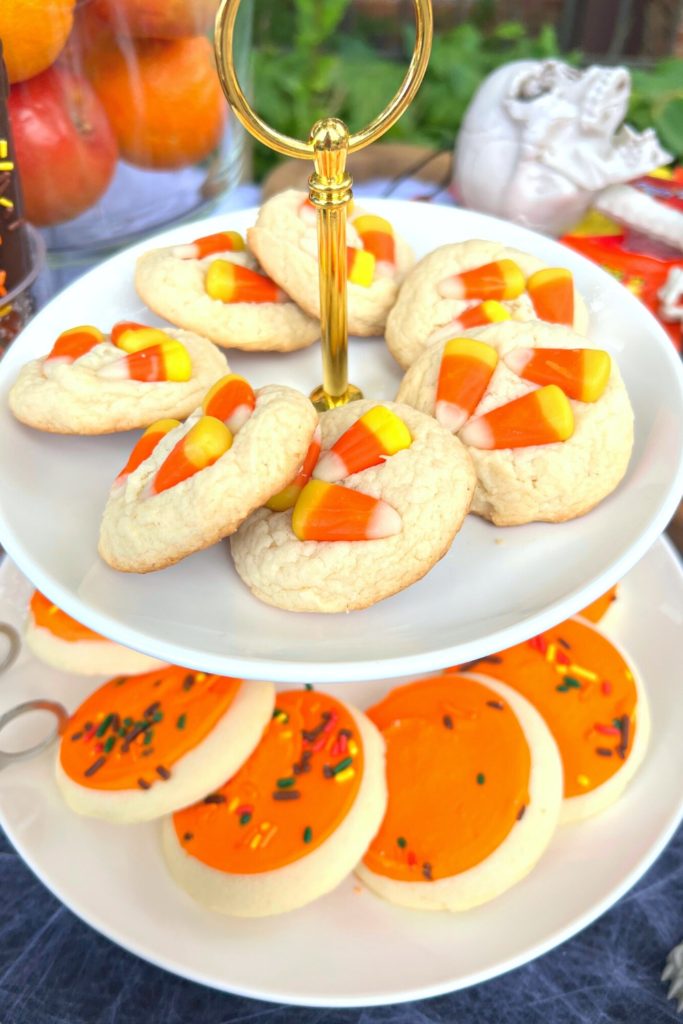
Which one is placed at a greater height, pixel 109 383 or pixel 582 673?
pixel 109 383

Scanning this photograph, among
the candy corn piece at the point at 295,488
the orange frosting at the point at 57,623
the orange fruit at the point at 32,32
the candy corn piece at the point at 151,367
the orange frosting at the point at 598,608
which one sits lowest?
the orange frosting at the point at 598,608

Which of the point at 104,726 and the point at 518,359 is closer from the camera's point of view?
the point at 518,359

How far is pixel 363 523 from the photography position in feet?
2.39

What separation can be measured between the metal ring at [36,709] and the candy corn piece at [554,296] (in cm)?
75

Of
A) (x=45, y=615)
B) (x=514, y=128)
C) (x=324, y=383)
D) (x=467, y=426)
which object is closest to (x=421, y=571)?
(x=467, y=426)

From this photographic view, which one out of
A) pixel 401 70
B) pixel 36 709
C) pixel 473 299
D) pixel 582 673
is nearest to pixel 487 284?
pixel 473 299

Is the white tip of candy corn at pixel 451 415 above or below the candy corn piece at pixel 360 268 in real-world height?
below

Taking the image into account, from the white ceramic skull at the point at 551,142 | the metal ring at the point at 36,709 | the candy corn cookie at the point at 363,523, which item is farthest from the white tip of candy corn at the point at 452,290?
the white ceramic skull at the point at 551,142

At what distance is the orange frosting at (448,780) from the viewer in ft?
3.23

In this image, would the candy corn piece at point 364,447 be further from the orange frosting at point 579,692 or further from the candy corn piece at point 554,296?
the orange frosting at point 579,692

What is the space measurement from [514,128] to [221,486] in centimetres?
130

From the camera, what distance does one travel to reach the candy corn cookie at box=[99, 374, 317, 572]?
0.70 metres

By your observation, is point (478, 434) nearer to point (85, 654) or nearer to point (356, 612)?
point (356, 612)

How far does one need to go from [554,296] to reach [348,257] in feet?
Answer: 0.76
